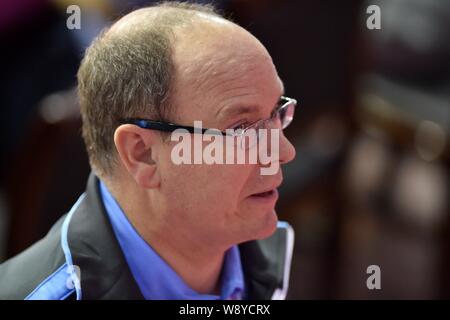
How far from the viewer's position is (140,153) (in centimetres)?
87

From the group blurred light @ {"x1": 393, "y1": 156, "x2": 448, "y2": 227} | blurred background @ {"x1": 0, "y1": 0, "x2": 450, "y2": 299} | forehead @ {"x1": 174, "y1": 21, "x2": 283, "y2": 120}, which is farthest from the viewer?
blurred light @ {"x1": 393, "y1": 156, "x2": 448, "y2": 227}

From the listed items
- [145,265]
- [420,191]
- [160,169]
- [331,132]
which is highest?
[160,169]

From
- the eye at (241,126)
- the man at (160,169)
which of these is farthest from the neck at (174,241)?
the eye at (241,126)

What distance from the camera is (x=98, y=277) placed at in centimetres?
87

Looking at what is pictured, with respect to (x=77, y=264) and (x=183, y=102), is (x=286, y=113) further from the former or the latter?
(x=77, y=264)

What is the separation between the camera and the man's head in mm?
823

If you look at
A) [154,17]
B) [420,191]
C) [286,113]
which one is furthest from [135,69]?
[420,191]

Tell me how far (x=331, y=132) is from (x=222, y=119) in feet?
2.83

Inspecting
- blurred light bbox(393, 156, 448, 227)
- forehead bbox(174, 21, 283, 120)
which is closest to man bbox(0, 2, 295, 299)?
forehead bbox(174, 21, 283, 120)

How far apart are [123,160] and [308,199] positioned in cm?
94

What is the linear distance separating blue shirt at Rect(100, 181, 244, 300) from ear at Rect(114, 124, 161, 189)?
59 mm

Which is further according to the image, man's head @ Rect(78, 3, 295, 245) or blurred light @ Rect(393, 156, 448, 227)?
blurred light @ Rect(393, 156, 448, 227)

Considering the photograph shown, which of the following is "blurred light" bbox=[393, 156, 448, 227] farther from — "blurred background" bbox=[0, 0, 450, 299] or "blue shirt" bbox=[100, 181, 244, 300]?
"blue shirt" bbox=[100, 181, 244, 300]

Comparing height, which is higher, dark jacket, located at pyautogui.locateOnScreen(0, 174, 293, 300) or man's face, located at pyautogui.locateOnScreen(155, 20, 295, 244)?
man's face, located at pyautogui.locateOnScreen(155, 20, 295, 244)
